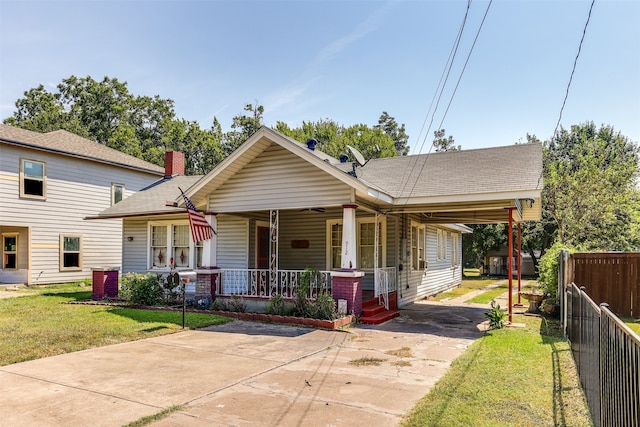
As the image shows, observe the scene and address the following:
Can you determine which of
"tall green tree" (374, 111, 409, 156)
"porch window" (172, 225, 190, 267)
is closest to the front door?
"porch window" (172, 225, 190, 267)

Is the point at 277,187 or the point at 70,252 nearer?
the point at 277,187

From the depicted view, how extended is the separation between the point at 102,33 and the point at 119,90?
37254mm

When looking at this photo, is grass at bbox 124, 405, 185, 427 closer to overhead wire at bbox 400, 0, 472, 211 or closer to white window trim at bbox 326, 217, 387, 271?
overhead wire at bbox 400, 0, 472, 211

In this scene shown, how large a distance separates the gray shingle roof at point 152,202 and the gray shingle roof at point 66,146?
4.52 meters

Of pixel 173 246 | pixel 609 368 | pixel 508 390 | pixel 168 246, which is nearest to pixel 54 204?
pixel 168 246

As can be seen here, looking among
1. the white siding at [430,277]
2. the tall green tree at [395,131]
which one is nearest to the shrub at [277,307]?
the white siding at [430,277]

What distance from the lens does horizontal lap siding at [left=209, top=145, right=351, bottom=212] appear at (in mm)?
11109

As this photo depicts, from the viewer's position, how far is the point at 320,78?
16234 mm

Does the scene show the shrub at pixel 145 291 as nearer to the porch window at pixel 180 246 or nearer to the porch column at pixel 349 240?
the porch window at pixel 180 246

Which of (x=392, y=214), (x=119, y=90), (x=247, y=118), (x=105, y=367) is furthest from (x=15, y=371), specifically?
(x=119, y=90)

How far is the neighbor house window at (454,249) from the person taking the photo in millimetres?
22447

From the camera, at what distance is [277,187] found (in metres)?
11.7

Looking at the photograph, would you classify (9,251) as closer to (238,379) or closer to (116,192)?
(116,192)

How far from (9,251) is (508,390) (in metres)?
21.6
